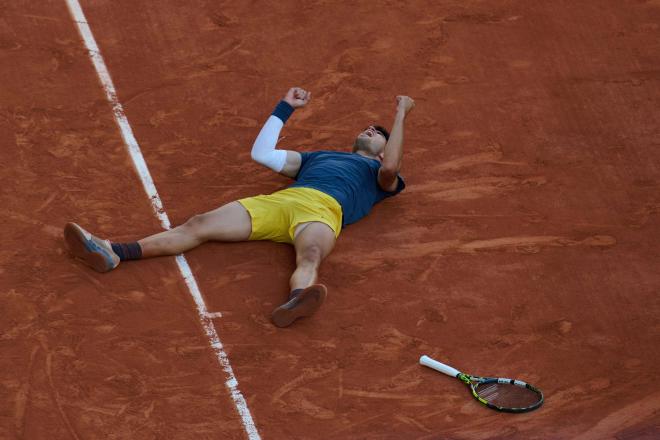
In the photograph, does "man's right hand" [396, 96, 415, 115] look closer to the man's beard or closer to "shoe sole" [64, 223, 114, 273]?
the man's beard

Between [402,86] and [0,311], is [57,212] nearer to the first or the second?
[0,311]

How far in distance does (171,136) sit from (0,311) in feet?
9.12

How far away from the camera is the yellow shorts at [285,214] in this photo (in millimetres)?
10320

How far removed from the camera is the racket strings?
30.6 ft

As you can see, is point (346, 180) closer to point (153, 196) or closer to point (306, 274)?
point (306, 274)

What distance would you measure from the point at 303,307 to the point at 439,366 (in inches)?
43.8

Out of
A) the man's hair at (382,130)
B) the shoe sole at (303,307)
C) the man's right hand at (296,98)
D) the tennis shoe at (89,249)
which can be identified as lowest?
the shoe sole at (303,307)

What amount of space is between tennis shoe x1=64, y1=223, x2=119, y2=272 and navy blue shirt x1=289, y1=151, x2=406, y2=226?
1.76 m

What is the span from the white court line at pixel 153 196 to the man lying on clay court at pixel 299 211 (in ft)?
1.20

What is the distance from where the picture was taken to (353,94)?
40.7ft

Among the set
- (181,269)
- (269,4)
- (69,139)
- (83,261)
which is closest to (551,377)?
(181,269)

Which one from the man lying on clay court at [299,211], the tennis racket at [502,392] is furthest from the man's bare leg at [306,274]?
the tennis racket at [502,392]

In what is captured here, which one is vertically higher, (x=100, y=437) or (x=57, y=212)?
(x=57, y=212)

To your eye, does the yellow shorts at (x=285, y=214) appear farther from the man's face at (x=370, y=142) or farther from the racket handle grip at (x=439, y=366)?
the racket handle grip at (x=439, y=366)
